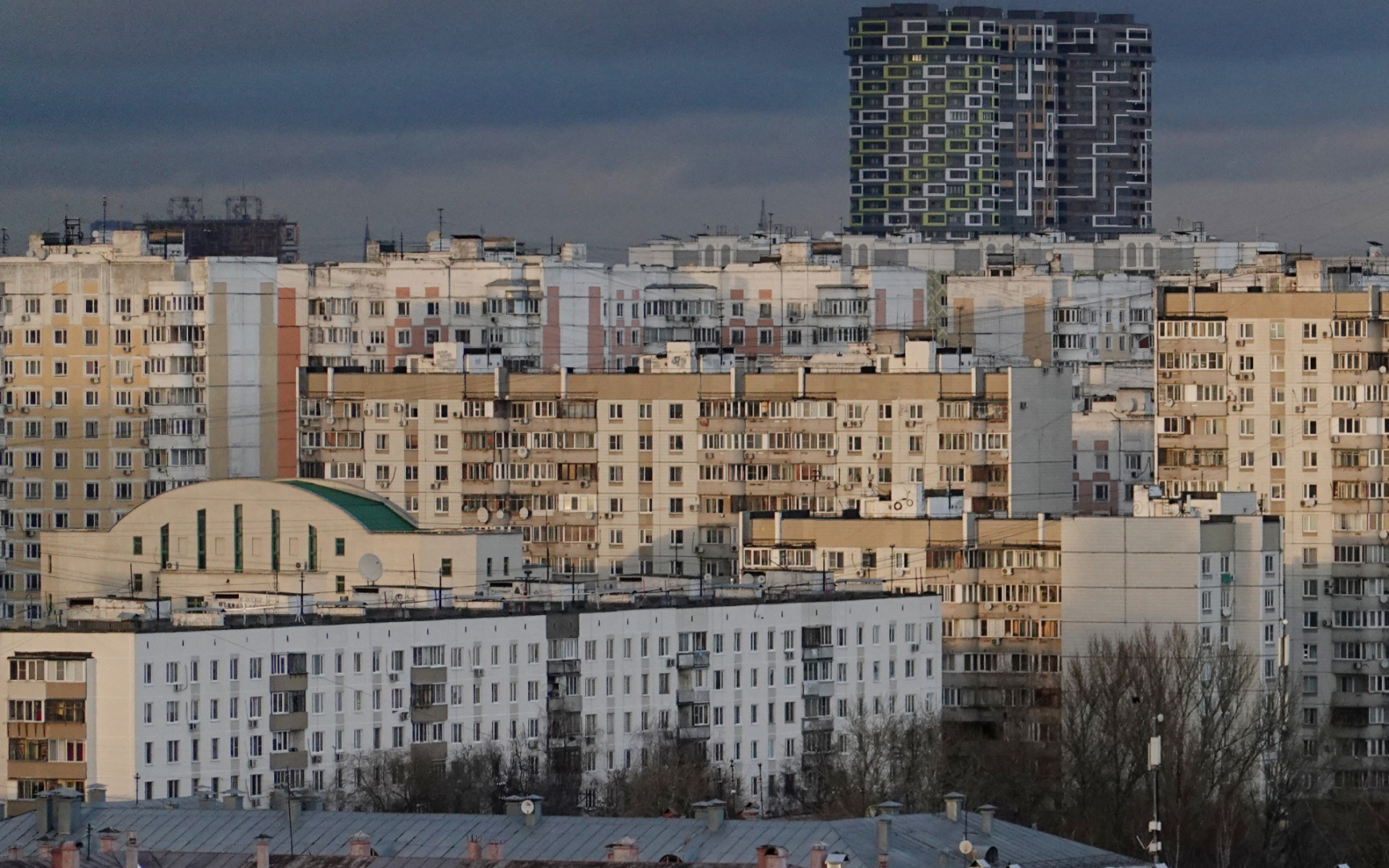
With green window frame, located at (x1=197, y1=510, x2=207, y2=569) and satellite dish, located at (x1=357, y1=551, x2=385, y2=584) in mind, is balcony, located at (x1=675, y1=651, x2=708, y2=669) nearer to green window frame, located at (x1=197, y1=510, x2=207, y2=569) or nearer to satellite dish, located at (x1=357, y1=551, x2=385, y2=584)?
satellite dish, located at (x1=357, y1=551, x2=385, y2=584)

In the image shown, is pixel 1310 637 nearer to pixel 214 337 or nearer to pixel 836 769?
pixel 836 769

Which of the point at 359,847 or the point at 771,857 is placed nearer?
the point at 771,857

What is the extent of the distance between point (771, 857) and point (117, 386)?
77491 mm

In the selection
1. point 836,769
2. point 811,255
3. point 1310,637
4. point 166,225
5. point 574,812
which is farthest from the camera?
point 166,225

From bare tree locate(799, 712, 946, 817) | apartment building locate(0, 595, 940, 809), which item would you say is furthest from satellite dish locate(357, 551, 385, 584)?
bare tree locate(799, 712, 946, 817)

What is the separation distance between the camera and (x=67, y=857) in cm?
5388

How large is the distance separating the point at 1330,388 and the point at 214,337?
39000 mm

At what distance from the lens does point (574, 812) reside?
7450 cm

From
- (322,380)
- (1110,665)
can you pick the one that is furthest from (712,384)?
(1110,665)

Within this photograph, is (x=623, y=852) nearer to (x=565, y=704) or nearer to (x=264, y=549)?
(x=565, y=704)

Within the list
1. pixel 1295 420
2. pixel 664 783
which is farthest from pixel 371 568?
pixel 1295 420

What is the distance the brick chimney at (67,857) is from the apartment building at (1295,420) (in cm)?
5878

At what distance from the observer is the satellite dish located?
93.6 m

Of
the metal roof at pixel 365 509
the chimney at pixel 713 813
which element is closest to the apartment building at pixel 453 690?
the metal roof at pixel 365 509
